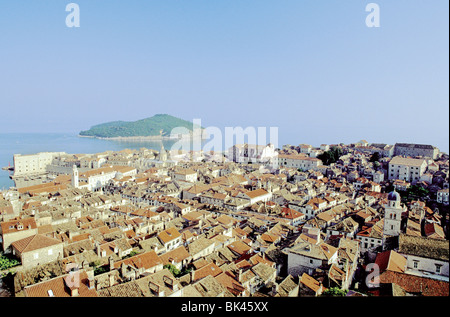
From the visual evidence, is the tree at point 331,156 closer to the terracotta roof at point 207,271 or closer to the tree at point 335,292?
the terracotta roof at point 207,271

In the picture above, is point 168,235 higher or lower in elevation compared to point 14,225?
lower

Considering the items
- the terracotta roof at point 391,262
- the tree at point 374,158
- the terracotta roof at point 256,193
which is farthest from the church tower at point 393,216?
the tree at point 374,158

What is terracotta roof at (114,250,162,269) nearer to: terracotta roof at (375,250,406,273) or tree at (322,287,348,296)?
tree at (322,287,348,296)

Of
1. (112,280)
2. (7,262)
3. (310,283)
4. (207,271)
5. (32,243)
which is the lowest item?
(310,283)

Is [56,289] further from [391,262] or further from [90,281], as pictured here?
[391,262]

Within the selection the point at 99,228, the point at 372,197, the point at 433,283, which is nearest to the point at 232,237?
the point at 99,228

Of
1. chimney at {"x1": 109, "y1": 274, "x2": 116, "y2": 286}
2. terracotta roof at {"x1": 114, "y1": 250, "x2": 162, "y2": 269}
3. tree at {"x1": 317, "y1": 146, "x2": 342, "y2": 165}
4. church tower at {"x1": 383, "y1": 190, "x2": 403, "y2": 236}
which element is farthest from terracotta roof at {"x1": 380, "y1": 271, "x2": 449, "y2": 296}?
tree at {"x1": 317, "y1": 146, "x2": 342, "y2": 165}

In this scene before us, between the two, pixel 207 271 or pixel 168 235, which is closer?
pixel 207 271

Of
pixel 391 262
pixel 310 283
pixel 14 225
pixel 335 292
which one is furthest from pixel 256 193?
pixel 14 225

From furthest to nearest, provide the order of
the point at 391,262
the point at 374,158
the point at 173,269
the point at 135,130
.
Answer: the point at 135,130, the point at 374,158, the point at 391,262, the point at 173,269
